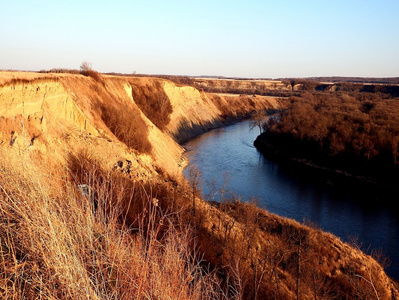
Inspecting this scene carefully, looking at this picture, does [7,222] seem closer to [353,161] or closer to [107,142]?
[107,142]

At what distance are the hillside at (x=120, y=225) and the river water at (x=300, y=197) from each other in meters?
2.71

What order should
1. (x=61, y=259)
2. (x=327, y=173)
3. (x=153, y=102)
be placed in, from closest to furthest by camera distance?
(x=61, y=259), (x=327, y=173), (x=153, y=102)

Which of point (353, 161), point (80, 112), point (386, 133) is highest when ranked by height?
point (80, 112)

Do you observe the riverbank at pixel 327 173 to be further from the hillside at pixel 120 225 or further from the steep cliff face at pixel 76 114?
the steep cliff face at pixel 76 114

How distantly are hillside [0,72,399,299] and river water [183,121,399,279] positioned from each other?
8.88 ft

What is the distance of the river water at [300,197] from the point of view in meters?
18.8

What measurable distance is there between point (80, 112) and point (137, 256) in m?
16.0

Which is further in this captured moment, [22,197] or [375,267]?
[375,267]

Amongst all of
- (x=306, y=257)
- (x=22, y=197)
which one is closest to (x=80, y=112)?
(x=306, y=257)

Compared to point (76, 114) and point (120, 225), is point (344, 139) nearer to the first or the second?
point (76, 114)

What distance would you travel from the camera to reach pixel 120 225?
5.64 meters

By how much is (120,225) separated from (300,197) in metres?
20.7

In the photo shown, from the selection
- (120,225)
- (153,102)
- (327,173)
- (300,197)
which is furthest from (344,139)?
(120,225)

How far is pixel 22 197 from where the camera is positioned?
10.8 feet
